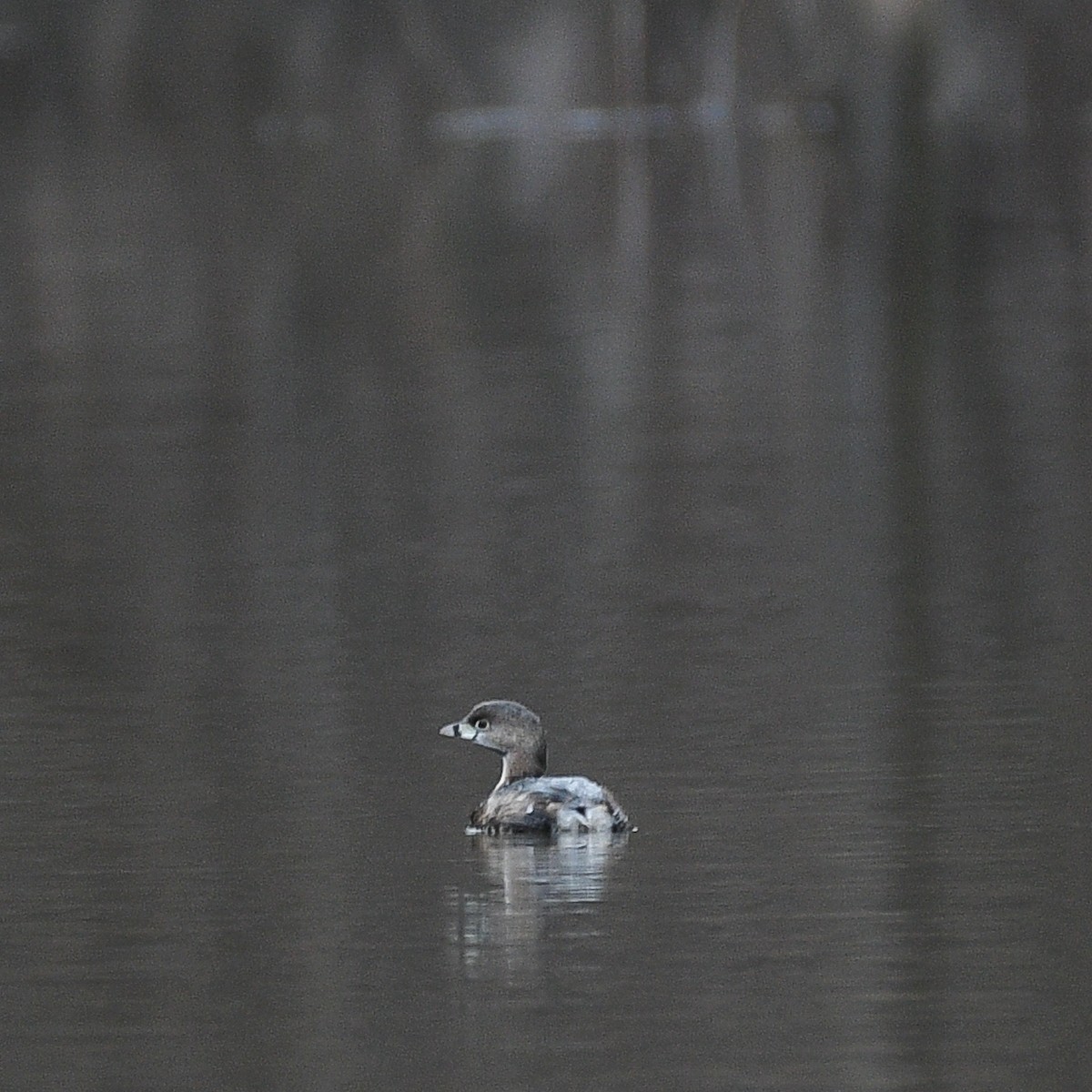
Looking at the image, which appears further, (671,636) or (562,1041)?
(671,636)

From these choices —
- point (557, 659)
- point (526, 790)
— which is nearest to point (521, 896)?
point (526, 790)

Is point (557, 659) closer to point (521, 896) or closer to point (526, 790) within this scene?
Answer: point (526, 790)

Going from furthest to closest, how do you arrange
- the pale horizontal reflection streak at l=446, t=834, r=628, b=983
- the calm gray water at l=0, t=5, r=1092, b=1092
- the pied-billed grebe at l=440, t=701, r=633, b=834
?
the pied-billed grebe at l=440, t=701, r=633, b=834 < the pale horizontal reflection streak at l=446, t=834, r=628, b=983 < the calm gray water at l=0, t=5, r=1092, b=1092

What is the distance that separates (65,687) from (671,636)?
1993 millimetres

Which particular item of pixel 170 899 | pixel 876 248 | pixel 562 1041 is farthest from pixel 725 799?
pixel 876 248

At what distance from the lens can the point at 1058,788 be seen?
32.5 feet

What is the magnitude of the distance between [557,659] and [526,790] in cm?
287

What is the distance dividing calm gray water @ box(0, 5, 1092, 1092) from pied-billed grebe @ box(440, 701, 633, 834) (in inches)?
2.3

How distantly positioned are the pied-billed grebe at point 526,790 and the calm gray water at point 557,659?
60mm

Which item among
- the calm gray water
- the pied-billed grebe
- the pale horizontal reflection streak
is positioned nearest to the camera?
the calm gray water

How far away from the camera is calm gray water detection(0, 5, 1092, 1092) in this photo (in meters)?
7.88

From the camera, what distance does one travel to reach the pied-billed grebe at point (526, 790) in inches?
373

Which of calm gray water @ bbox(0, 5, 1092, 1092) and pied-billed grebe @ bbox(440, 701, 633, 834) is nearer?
calm gray water @ bbox(0, 5, 1092, 1092)

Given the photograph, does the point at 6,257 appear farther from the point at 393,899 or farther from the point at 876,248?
the point at 393,899
